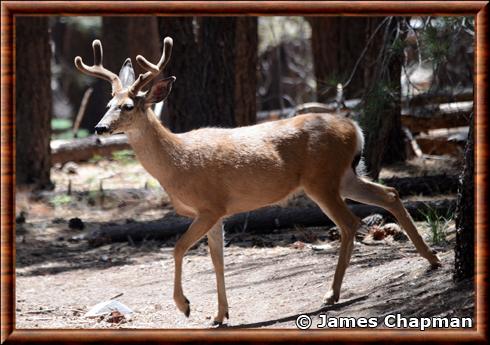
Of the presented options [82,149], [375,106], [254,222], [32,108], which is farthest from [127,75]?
[82,149]

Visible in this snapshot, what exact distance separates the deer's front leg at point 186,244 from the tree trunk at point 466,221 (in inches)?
76.2

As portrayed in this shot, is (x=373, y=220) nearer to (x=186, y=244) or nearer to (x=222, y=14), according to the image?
(x=186, y=244)

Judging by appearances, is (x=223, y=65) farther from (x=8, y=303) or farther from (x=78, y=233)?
(x=8, y=303)

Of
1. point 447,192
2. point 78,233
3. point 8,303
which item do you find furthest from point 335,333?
point 78,233

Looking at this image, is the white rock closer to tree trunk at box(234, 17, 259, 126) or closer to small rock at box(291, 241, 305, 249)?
small rock at box(291, 241, 305, 249)

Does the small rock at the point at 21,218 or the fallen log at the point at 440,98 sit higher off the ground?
the fallen log at the point at 440,98

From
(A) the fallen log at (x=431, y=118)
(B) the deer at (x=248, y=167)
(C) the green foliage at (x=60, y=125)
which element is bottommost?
(C) the green foliage at (x=60, y=125)

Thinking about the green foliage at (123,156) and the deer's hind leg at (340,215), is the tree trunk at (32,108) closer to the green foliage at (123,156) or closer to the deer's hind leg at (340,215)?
the green foliage at (123,156)

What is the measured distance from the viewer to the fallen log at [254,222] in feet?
33.9

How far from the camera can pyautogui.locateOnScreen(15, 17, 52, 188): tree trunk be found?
14.3 meters

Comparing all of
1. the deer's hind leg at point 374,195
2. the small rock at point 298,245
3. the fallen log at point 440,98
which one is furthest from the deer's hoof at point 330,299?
the fallen log at point 440,98

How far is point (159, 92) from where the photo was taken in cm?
783
